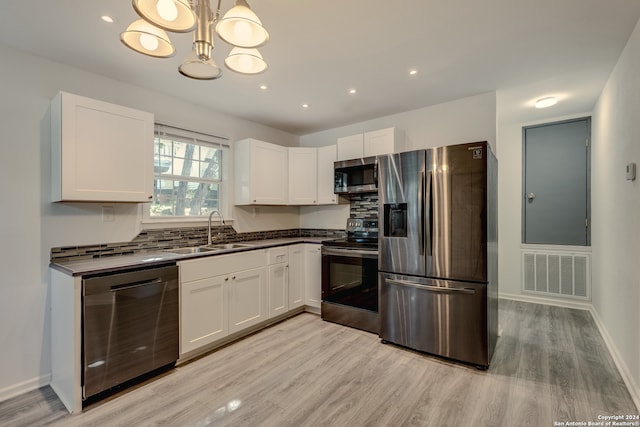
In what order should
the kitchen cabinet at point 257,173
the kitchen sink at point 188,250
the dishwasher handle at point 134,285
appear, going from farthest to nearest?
1. the kitchen cabinet at point 257,173
2. the kitchen sink at point 188,250
3. the dishwasher handle at point 134,285

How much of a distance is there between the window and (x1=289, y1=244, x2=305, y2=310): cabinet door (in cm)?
103

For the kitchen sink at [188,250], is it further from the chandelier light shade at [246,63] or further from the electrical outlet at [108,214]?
the chandelier light shade at [246,63]

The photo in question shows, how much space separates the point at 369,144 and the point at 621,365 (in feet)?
9.55

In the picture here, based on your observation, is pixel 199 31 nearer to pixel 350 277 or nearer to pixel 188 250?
pixel 188 250

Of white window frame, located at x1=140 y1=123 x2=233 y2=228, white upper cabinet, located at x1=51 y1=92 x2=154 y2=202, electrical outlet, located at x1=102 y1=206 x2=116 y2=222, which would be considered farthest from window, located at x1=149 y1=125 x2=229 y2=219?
white upper cabinet, located at x1=51 y1=92 x2=154 y2=202

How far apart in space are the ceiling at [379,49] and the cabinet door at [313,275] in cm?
174

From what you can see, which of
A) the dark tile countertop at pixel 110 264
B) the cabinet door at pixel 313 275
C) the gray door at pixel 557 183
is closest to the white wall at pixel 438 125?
the cabinet door at pixel 313 275

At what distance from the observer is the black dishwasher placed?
6.48 feet

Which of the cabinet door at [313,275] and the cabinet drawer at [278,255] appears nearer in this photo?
the cabinet drawer at [278,255]

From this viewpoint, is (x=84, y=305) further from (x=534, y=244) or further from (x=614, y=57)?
(x=534, y=244)

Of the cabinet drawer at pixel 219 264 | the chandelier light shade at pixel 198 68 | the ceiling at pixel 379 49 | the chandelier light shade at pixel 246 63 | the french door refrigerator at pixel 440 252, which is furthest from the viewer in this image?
the cabinet drawer at pixel 219 264

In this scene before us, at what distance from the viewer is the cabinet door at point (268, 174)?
3610mm

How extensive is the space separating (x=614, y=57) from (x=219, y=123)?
3705 mm

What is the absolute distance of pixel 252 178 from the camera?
11.7 feet
